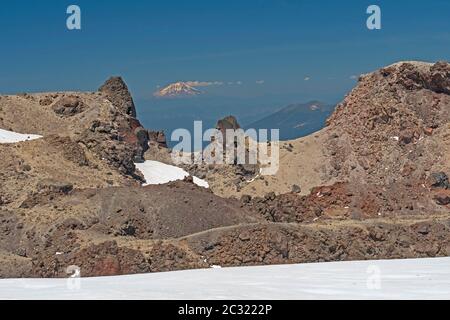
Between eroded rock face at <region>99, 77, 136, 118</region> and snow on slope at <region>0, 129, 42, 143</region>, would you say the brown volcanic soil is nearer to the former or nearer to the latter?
eroded rock face at <region>99, 77, 136, 118</region>

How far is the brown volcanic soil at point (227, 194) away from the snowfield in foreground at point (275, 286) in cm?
1568

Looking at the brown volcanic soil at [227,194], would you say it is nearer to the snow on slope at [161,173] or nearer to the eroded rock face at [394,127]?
the eroded rock face at [394,127]

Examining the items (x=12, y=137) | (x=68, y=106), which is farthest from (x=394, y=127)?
(x=12, y=137)

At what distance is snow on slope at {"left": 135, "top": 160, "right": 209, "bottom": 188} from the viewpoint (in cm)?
5012

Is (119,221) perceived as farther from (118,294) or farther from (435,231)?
(118,294)

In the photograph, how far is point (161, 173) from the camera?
51.9 metres

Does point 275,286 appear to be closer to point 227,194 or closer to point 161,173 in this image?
point 227,194

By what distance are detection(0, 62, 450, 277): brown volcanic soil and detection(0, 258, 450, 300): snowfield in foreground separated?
1568 centimetres

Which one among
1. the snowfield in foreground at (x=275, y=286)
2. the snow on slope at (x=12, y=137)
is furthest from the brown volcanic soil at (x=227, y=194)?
the snowfield in foreground at (x=275, y=286)

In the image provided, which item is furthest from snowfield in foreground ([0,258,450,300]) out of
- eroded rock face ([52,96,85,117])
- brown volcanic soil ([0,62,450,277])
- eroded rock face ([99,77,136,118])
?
eroded rock face ([99,77,136,118])

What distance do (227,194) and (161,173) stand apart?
22.2ft

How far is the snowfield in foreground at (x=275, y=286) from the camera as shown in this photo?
6.68 metres

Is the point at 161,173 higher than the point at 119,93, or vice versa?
the point at 119,93

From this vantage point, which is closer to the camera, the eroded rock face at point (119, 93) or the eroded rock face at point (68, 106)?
the eroded rock face at point (68, 106)
